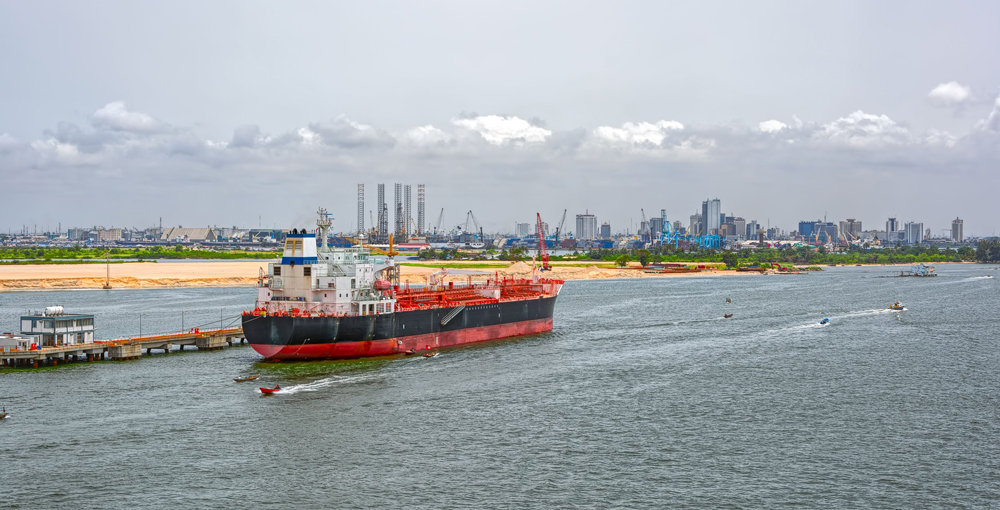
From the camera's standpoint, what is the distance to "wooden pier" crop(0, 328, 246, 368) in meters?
57.6

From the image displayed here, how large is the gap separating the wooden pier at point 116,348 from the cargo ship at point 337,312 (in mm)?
7318

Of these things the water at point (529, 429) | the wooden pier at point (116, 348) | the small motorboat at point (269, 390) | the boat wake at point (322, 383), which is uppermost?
the wooden pier at point (116, 348)

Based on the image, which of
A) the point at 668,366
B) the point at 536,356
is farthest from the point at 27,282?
the point at 668,366

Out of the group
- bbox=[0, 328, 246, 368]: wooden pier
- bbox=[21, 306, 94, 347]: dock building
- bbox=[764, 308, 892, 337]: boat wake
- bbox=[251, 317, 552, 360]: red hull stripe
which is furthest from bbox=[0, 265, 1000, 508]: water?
bbox=[764, 308, 892, 337]: boat wake

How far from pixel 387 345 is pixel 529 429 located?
23630 millimetres

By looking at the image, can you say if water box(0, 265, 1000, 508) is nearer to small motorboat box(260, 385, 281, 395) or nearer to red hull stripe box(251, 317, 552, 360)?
small motorboat box(260, 385, 281, 395)

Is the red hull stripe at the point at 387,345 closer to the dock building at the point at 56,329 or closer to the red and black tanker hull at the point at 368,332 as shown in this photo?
the red and black tanker hull at the point at 368,332

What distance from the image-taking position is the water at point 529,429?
108ft

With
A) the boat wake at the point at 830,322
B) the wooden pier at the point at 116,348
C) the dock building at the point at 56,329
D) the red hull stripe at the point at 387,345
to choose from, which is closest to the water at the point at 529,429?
the red hull stripe at the point at 387,345

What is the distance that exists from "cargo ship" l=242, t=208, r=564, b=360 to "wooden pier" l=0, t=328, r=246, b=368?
732cm

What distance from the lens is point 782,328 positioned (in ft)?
284

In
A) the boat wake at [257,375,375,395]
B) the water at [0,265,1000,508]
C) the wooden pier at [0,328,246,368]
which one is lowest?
the water at [0,265,1000,508]

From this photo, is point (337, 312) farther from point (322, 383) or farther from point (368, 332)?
point (322, 383)

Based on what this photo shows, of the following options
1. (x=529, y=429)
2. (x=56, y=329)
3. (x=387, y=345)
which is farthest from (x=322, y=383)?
(x=56, y=329)
